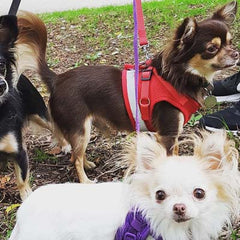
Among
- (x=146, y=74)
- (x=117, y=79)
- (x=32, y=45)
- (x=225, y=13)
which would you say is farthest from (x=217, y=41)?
(x=32, y=45)

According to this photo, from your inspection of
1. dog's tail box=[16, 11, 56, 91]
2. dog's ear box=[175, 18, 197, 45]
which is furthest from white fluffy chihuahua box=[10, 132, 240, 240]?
dog's tail box=[16, 11, 56, 91]

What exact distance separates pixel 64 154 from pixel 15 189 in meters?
0.57

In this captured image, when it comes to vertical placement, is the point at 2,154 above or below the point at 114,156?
above

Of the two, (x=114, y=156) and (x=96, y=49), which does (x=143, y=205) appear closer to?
(x=114, y=156)

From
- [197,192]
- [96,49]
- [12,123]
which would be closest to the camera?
[197,192]

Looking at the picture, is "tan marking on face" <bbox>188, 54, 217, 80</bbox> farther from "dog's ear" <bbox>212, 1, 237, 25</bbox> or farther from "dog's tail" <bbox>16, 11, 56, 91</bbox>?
"dog's tail" <bbox>16, 11, 56, 91</bbox>

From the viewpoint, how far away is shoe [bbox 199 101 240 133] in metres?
3.54

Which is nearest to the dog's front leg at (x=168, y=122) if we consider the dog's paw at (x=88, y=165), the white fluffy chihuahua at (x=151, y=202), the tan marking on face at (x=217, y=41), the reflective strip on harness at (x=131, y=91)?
the reflective strip on harness at (x=131, y=91)

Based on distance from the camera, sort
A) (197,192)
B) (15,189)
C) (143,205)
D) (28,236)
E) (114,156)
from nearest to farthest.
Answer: (197,192) → (143,205) → (28,236) → (15,189) → (114,156)

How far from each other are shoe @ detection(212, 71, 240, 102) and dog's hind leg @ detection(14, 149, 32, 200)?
6.34 feet

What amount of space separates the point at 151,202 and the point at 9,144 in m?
1.65

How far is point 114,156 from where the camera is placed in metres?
3.69

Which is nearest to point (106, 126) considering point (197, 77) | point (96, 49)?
point (197, 77)

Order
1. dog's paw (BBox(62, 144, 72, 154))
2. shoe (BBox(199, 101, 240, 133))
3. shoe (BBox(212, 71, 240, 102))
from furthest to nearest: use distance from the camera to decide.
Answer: shoe (BBox(212, 71, 240, 102)), dog's paw (BBox(62, 144, 72, 154)), shoe (BBox(199, 101, 240, 133))
